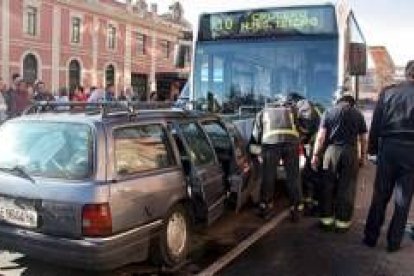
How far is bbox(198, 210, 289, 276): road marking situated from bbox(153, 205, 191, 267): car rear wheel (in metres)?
0.29

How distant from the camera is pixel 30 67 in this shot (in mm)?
41625

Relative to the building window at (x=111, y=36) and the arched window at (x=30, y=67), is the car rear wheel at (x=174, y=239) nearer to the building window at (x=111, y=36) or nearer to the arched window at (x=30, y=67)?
the arched window at (x=30, y=67)

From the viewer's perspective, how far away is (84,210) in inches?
206

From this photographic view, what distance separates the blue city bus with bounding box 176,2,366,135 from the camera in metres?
10.3

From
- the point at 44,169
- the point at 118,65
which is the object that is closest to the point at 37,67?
the point at 118,65

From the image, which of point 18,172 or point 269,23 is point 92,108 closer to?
point 18,172

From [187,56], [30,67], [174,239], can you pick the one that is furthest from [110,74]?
[174,239]

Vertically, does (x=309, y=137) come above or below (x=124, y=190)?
above

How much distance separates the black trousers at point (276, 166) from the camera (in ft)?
27.9

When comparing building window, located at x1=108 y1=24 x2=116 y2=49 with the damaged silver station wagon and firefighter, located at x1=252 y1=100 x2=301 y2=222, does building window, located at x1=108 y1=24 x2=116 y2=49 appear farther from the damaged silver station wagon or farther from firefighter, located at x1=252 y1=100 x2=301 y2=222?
the damaged silver station wagon

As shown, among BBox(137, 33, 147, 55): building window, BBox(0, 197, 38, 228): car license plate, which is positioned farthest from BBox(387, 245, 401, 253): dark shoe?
BBox(137, 33, 147, 55): building window

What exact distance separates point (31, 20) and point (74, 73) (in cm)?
551

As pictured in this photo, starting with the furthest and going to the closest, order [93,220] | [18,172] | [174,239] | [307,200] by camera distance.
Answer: [307,200], [174,239], [18,172], [93,220]

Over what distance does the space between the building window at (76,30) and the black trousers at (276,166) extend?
38.1 metres
